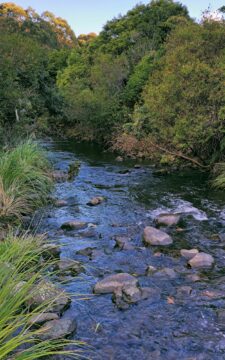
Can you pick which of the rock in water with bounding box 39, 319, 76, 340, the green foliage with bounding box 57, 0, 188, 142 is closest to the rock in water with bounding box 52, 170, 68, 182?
the rock in water with bounding box 39, 319, 76, 340

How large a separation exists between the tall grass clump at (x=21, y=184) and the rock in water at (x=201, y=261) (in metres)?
3.93

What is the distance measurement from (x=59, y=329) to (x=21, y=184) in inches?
204

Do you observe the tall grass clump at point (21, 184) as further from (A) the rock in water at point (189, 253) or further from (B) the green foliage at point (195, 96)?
(B) the green foliage at point (195, 96)

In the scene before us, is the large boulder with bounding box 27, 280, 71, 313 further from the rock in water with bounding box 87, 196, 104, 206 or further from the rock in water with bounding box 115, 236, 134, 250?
the rock in water with bounding box 87, 196, 104, 206

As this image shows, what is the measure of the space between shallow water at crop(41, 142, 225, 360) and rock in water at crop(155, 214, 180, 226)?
0.23 metres

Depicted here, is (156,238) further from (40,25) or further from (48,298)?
(40,25)

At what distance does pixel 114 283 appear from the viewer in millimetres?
5430

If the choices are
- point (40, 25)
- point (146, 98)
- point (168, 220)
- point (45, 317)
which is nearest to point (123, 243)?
point (168, 220)

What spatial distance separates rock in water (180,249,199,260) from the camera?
658 cm

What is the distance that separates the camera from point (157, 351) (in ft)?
13.3

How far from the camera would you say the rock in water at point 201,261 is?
244 inches

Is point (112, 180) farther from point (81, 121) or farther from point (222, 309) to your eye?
point (81, 121)

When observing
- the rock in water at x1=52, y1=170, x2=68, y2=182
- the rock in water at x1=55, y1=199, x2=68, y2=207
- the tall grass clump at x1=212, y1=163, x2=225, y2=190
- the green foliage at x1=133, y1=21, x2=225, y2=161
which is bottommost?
the rock in water at x1=55, y1=199, x2=68, y2=207

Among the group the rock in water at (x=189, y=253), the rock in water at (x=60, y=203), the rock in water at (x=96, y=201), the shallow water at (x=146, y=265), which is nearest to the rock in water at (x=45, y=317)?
the shallow water at (x=146, y=265)
